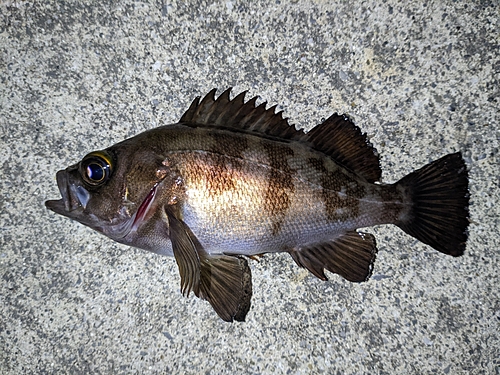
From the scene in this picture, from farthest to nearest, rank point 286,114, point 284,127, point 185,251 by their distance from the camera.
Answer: point 286,114
point 284,127
point 185,251

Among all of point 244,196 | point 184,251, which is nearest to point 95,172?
point 184,251

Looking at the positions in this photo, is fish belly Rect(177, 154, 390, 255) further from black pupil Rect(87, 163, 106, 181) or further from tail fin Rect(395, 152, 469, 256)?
black pupil Rect(87, 163, 106, 181)

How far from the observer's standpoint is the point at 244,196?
132 cm

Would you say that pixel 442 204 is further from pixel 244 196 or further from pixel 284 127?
pixel 244 196

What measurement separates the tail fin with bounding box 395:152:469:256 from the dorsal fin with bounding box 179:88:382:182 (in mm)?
190

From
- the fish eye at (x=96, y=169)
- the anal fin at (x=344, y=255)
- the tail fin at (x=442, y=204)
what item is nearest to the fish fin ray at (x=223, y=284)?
the anal fin at (x=344, y=255)

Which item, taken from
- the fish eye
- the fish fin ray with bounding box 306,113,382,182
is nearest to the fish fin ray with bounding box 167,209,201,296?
the fish eye

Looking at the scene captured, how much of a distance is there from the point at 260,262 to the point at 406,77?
1138 mm

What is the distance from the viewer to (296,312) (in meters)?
1.71

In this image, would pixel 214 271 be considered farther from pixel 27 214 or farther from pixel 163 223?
pixel 27 214

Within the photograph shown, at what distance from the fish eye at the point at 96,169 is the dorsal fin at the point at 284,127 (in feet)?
1.13

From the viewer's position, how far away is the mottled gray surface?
5.50 feet

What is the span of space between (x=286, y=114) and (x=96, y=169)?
0.90 metres

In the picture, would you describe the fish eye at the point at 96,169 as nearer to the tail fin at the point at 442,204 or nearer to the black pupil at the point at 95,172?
the black pupil at the point at 95,172
